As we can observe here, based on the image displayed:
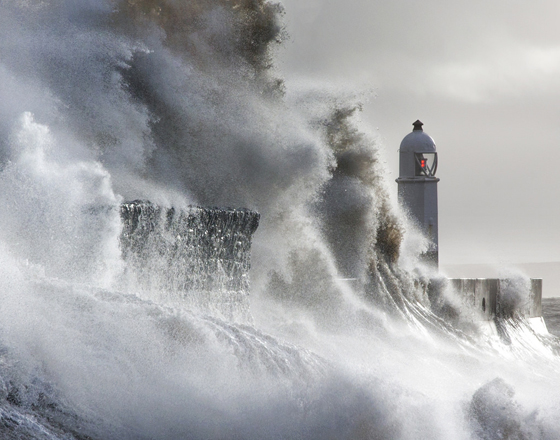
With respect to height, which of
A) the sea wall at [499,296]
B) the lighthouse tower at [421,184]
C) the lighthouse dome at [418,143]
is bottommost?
the sea wall at [499,296]

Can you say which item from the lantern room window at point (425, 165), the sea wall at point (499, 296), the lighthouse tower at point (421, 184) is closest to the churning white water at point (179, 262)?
the sea wall at point (499, 296)

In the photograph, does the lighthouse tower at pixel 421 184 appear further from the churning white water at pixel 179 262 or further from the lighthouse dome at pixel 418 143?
the churning white water at pixel 179 262

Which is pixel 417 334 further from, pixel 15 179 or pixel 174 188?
pixel 15 179

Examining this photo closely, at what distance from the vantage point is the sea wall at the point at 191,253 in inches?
257

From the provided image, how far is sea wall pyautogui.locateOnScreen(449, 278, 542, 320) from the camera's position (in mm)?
13602

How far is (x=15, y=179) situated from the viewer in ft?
20.8

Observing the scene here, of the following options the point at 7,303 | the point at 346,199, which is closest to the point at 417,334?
the point at 346,199

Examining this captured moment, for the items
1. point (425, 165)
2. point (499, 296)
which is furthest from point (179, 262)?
point (425, 165)

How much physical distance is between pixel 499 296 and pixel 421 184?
2.67m

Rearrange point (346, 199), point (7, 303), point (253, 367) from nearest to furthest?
point (7, 303) < point (253, 367) < point (346, 199)

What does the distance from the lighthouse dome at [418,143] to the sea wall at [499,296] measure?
9.96 feet

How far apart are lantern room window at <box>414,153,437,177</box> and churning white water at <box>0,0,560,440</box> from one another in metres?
1.56

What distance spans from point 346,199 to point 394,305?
Result: 1.93 metres

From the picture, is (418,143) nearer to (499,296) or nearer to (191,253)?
(499,296)
